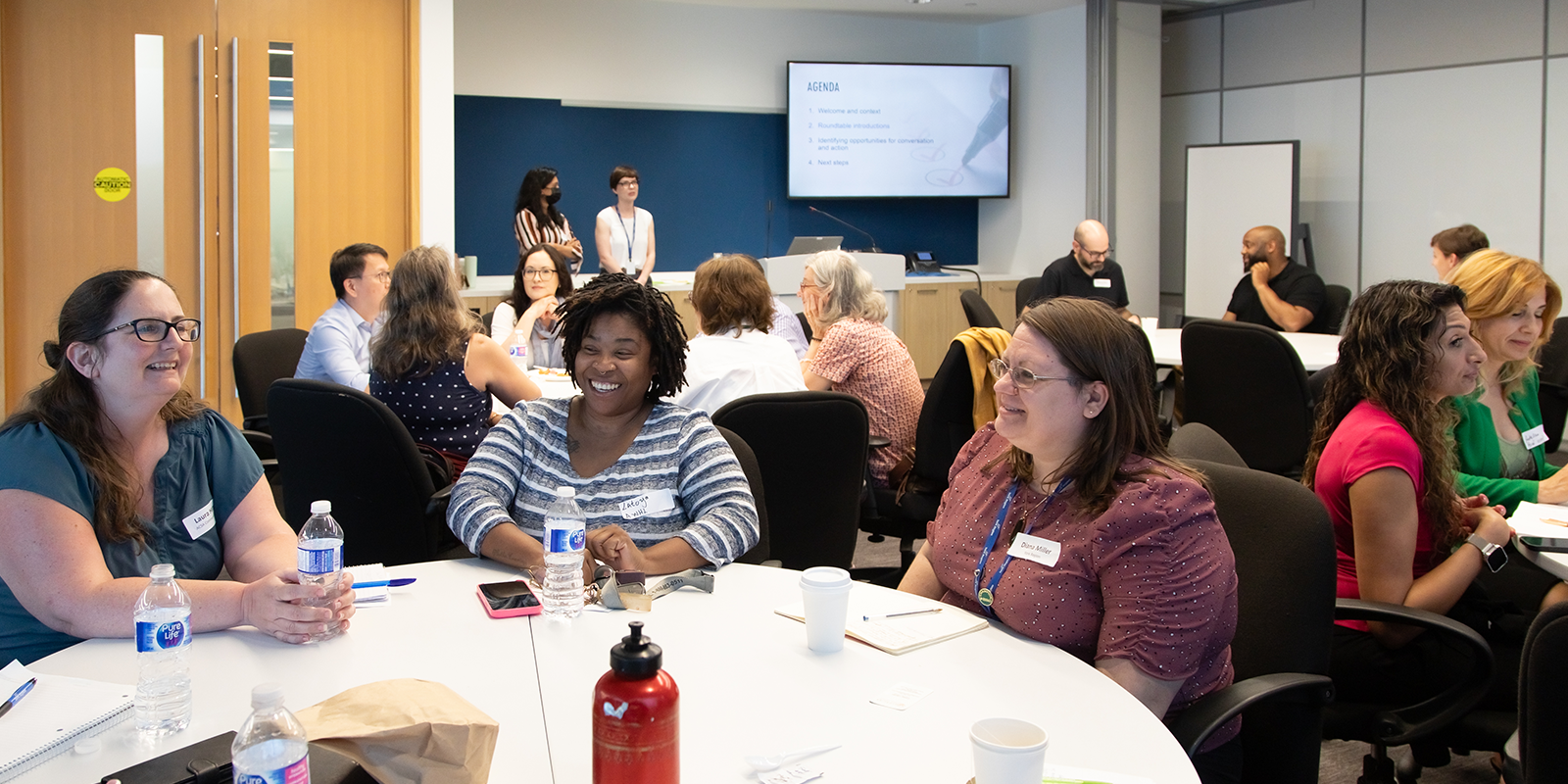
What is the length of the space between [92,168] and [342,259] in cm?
188

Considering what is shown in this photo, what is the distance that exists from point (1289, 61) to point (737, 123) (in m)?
4.33

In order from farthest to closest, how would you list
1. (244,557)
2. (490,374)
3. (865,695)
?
(490,374), (244,557), (865,695)

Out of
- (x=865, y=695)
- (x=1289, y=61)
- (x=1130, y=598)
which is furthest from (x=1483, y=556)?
(x=1289, y=61)

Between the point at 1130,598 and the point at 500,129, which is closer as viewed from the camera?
the point at 1130,598

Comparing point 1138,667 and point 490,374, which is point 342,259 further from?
point 1138,667

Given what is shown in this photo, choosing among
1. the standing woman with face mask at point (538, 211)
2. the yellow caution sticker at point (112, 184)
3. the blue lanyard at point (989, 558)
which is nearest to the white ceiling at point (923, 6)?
the standing woman with face mask at point (538, 211)

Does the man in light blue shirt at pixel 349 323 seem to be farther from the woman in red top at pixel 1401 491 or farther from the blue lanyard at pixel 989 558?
the woman in red top at pixel 1401 491

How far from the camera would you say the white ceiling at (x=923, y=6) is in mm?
9203

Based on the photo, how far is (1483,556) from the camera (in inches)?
91.5

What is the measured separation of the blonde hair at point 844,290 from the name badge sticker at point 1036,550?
2.64m

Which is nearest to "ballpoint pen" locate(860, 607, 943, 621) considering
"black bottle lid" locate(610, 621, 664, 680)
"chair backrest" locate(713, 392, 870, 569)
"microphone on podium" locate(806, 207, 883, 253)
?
"black bottle lid" locate(610, 621, 664, 680)

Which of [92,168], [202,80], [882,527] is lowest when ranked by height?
[882,527]

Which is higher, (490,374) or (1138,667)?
(490,374)

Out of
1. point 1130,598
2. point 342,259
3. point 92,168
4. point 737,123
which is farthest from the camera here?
point 737,123
